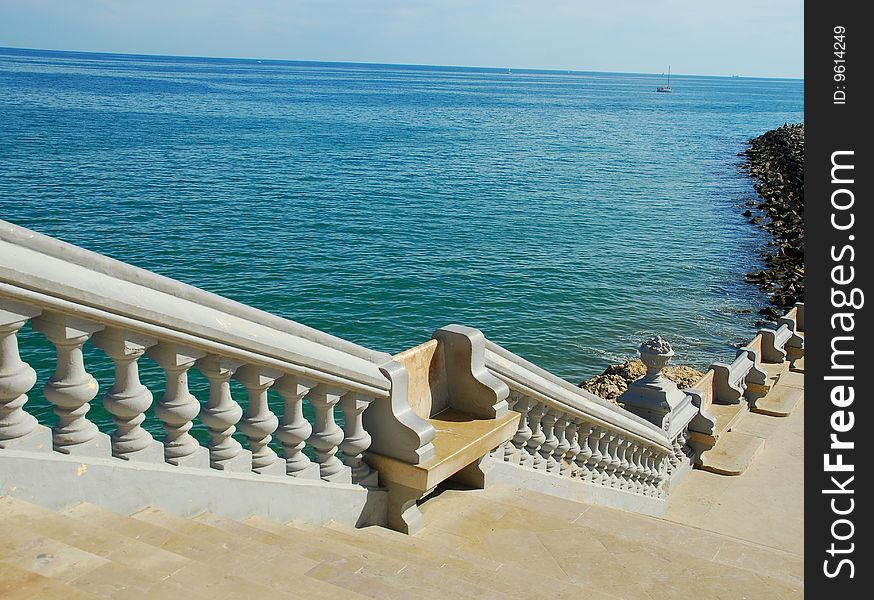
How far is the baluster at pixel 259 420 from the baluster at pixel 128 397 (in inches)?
19.8

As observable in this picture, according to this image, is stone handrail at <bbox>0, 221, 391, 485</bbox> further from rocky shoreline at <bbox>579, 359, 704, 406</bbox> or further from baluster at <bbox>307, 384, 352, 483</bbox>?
rocky shoreline at <bbox>579, 359, 704, 406</bbox>

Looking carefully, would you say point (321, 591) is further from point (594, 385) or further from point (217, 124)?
point (217, 124)

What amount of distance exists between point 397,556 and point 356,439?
787 mm

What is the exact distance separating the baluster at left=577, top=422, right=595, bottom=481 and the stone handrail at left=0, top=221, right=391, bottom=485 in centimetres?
325

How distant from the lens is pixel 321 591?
3.44m

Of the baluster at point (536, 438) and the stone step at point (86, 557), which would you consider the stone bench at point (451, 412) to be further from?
the stone step at point (86, 557)

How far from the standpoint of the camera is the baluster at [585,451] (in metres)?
7.73

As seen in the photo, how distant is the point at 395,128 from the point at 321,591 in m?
80.7

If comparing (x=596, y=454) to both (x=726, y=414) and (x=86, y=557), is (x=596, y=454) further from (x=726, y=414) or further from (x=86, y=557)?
(x=86, y=557)

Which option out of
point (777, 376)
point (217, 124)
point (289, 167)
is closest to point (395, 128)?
point (217, 124)

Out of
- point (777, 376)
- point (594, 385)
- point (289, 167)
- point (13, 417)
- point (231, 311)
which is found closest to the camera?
point (13, 417)

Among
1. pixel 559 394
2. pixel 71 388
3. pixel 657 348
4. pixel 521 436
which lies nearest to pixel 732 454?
pixel 657 348

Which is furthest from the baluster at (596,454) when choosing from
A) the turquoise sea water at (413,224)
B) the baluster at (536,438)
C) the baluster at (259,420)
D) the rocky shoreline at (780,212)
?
the rocky shoreline at (780,212)

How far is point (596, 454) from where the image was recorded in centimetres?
796
